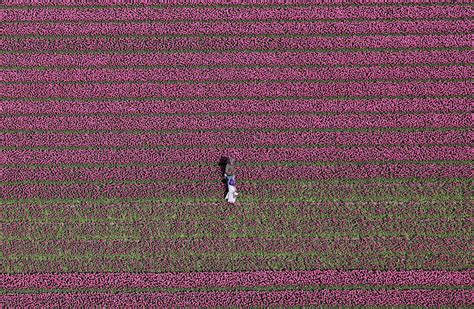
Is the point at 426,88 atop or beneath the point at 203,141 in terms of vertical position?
atop

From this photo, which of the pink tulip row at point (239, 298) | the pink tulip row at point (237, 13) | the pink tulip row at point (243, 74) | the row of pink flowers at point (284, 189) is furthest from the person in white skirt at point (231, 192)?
the pink tulip row at point (237, 13)

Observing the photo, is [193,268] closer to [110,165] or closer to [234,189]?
[234,189]

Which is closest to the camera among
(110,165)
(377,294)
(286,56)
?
(377,294)

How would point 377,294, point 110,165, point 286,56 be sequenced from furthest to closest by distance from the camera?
point 286,56 → point 110,165 → point 377,294

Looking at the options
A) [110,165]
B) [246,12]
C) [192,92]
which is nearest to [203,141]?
[192,92]

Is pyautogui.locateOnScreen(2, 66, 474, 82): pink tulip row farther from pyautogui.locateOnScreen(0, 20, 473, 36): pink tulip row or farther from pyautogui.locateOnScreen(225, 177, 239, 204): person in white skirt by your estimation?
pyautogui.locateOnScreen(225, 177, 239, 204): person in white skirt

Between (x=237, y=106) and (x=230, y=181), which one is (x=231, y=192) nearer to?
(x=230, y=181)
